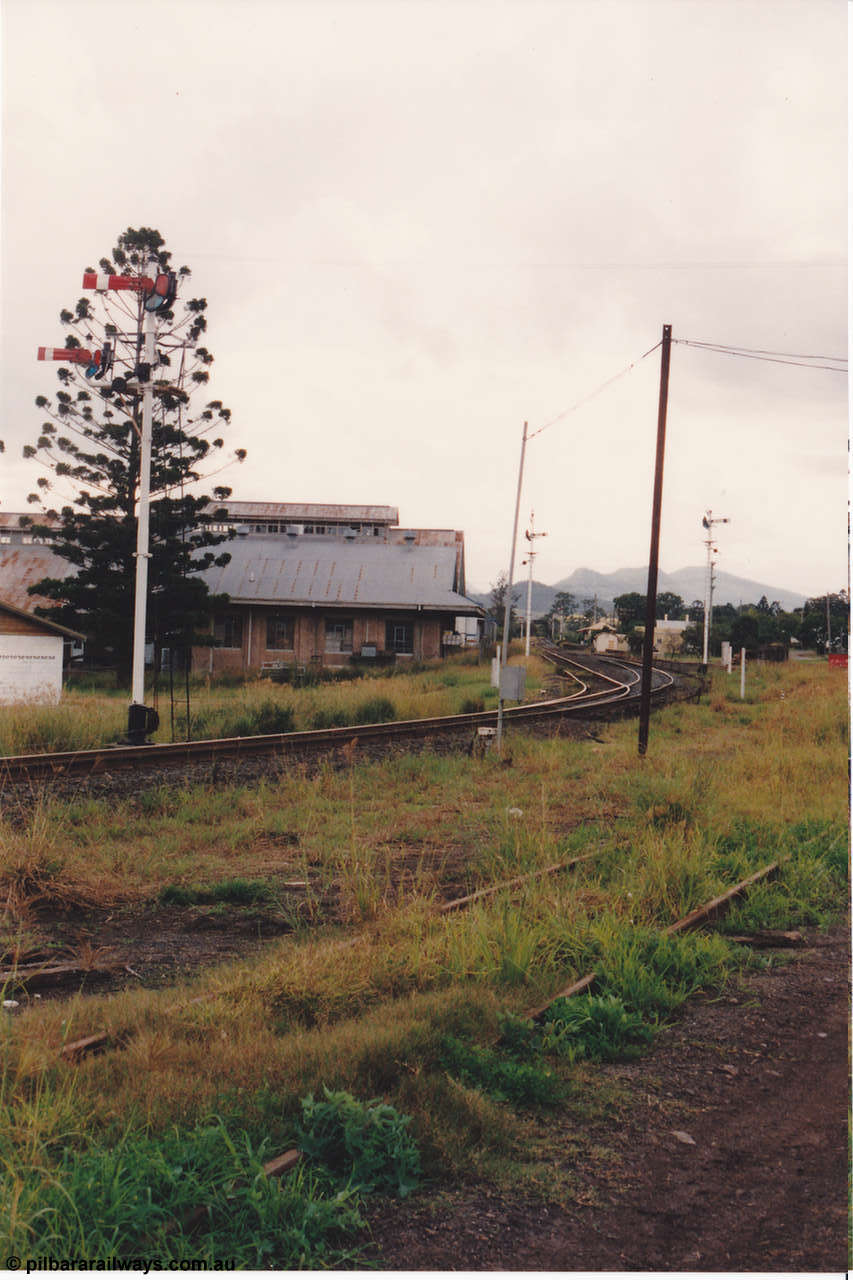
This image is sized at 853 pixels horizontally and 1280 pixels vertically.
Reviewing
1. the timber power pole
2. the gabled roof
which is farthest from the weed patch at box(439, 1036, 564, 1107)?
the gabled roof

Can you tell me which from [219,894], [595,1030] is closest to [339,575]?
[219,894]

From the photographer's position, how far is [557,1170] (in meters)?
3.63

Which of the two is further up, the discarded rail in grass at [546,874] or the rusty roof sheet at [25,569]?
the rusty roof sheet at [25,569]

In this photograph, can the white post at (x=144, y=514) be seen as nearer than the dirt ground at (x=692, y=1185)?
No

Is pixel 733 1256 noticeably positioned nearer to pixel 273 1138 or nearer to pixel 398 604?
pixel 273 1138

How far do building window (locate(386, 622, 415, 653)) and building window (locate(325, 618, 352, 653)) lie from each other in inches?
65.4

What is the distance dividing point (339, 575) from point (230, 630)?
5317 millimetres

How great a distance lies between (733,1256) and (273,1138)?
5.69 feet

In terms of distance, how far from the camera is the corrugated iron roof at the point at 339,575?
3791cm

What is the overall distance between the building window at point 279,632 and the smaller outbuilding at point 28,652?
13253 millimetres

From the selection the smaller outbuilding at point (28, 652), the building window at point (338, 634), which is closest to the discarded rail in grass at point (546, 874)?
the smaller outbuilding at point (28, 652)

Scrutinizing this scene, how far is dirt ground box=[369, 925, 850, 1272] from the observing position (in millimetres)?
3164

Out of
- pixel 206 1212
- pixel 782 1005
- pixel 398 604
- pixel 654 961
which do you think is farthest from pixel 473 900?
pixel 398 604

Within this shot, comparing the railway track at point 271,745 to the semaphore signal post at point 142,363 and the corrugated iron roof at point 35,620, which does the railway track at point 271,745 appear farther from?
the corrugated iron roof at point 35,620
